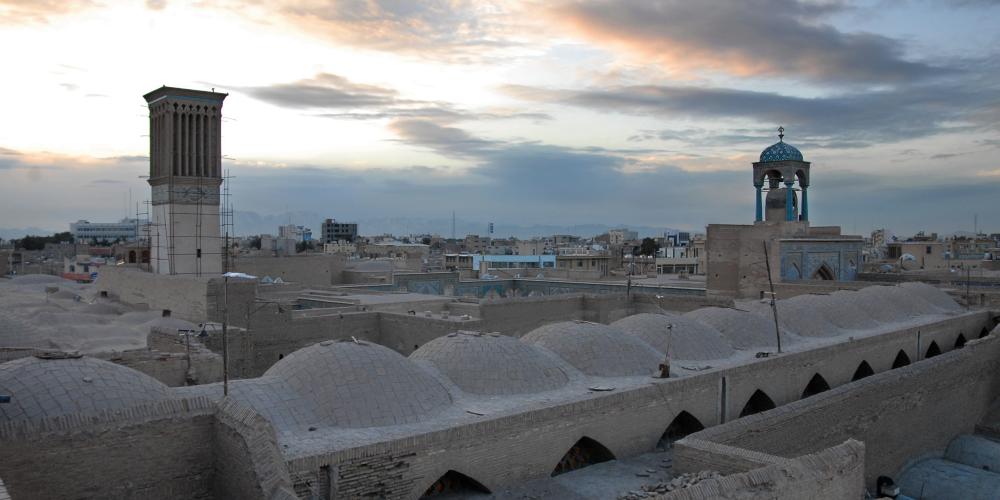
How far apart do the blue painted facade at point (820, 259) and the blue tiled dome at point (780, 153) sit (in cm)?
342

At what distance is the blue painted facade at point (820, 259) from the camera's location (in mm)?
25875

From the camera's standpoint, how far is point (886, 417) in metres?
13.8

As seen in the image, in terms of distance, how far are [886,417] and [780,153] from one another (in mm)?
16495

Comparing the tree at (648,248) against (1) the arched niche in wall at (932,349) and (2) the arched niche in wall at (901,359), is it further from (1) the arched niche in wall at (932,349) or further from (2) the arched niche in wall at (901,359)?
(2) the arched niche in wall at (901,359)

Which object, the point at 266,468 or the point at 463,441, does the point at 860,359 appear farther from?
the point at 266,468

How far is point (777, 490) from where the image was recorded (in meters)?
8.01

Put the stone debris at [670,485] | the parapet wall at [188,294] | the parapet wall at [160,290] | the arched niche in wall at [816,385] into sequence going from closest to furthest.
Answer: the stone debris at [670,485] → the arched niche in wall at [816,385] → the parapet wall at [188,294] → the parapet wall at [160,290]

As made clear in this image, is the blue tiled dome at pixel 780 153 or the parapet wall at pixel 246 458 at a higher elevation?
the blue tiled dome at pixel 780 153

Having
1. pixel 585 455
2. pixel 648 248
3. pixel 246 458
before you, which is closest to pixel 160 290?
pixel 585 455

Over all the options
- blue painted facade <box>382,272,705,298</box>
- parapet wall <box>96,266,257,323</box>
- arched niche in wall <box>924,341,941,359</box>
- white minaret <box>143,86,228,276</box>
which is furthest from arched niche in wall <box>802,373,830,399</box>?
white minaret <box>143,86,228,276</box>

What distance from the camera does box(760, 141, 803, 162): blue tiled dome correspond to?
28359mm

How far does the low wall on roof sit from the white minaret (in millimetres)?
20272

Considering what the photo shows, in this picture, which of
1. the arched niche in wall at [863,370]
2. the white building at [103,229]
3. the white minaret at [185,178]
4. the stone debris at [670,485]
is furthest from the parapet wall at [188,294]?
the white building at [103,229]

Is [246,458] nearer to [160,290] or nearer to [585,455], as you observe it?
[585,455]
